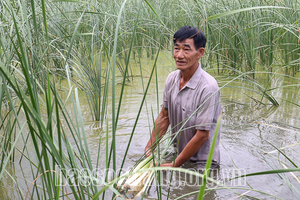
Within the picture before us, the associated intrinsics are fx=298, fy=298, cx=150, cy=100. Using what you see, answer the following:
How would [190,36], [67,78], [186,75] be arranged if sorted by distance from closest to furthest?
[190,36] → [186,75] → [67,78]

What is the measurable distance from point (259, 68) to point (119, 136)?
2715 mm

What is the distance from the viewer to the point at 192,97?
2102mm

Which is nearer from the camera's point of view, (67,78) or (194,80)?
(194,80)

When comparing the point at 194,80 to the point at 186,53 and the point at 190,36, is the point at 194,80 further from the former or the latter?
the point at 190,36

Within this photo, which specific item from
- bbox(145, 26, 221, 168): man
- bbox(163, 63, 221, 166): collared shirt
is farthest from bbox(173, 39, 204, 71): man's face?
bbox(163, 63, 221, 166): collared shirt

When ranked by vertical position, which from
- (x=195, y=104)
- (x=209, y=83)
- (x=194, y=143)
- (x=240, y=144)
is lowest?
(x=240, y=144)

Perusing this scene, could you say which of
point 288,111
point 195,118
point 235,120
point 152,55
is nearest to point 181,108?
point 195,118

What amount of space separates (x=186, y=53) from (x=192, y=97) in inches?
12.3

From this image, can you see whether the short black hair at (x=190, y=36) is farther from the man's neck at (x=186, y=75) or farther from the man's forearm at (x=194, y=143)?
the man's forearm at (x=194, y=143)

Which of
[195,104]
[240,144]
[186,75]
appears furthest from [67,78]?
[240,144]

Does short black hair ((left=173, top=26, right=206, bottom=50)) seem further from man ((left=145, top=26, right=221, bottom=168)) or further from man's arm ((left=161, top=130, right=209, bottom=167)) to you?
man's arm ((left=161, top=130, right=209, bottom=167))

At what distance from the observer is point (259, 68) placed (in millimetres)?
4527

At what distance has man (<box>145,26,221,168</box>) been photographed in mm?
2004

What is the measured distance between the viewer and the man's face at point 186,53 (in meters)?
2.03
